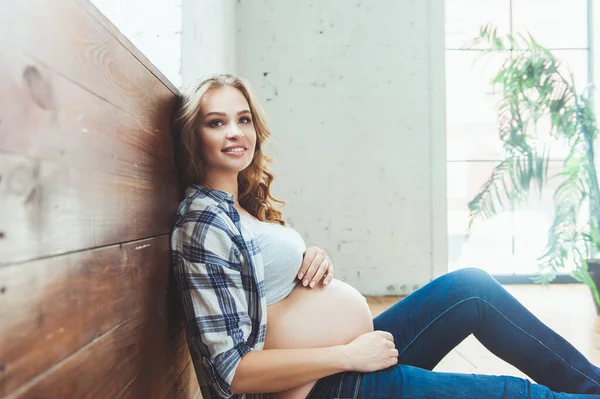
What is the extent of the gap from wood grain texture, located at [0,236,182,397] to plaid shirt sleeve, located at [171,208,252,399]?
3.0 inches

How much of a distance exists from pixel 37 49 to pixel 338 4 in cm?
321

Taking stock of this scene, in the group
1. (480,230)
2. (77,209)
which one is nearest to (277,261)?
(77,209)

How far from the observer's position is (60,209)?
0.55 metres

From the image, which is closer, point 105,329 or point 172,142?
point 105,329

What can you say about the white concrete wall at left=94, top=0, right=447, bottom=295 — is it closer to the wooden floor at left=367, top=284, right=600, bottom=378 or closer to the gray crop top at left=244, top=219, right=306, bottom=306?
the wooden floor at left=367, top=284, right=600, bottom=378

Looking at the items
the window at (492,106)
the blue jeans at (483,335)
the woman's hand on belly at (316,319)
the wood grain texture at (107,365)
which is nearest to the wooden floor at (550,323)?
the window at (492,106)

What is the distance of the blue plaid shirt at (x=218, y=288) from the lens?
0.91 m

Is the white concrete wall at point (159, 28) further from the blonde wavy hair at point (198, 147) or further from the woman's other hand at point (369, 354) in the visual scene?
the woman's other hand at point (369, 354)

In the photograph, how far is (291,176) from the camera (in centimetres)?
342

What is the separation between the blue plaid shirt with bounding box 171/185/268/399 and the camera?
908 millimetres

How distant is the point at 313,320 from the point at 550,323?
204 centimetres

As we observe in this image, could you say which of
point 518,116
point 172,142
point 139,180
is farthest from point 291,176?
point 139,180

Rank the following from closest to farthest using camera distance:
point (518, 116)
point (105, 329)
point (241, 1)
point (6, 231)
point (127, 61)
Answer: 1. point (6, 231)
2. point (105, 329)
3. point (127, 61)
4. point (518, 116)
5. point (241, 1)

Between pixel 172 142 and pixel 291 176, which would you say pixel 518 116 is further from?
pixel 172 142
